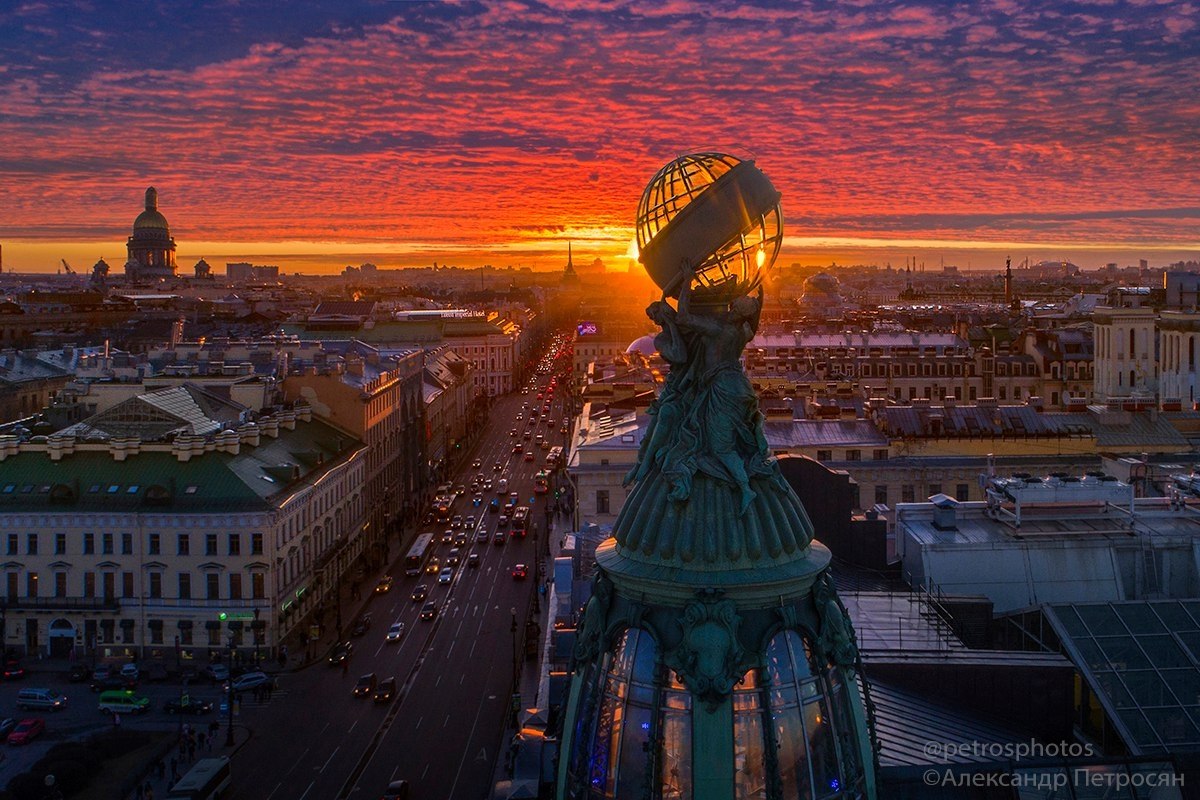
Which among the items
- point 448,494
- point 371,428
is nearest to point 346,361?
point 371,428

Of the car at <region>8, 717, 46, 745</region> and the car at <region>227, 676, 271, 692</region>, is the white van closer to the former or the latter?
the car at <region>8, 717, 46, 745</region>

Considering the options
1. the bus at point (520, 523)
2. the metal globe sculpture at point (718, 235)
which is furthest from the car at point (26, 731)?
the metal globe sculpture at point (718, 235)

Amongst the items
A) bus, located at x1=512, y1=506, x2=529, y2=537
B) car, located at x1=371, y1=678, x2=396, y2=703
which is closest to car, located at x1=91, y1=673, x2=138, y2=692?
car, located at x1=371, y1=678, x2=396, y2=703

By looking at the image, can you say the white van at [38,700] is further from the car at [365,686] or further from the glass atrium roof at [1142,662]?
the glass atrium roof at [1142,662]

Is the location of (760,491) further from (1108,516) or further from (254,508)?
(254,508)

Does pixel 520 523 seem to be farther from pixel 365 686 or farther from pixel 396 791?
pixel 396 791
